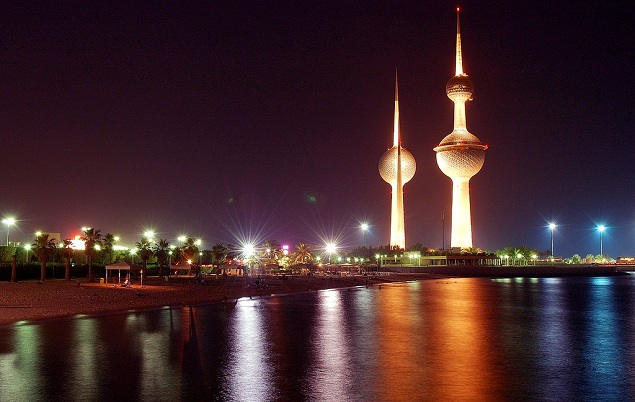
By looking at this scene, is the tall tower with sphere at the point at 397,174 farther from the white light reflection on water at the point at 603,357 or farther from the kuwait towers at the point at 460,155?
the white light reflection on water at the point at 603,357

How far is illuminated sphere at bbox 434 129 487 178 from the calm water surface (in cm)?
11588

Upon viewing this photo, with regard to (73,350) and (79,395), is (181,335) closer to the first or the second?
(73,350)

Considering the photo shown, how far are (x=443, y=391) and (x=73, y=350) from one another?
10545 millimetres

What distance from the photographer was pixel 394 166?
157500 mm

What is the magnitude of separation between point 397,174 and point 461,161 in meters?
14.3

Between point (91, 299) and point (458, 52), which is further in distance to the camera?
point (458, 52)

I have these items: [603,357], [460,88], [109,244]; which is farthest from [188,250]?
[460,88]

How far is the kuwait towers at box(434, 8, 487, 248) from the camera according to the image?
474 ft

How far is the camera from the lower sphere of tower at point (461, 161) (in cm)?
14438

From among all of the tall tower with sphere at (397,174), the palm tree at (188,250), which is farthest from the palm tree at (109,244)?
the tall tower with sphere at (397,174)

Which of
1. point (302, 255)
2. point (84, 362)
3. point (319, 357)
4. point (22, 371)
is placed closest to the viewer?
point (22, 371)

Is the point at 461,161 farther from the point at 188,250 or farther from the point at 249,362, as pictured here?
the point at 249,362

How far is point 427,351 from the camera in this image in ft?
61.6

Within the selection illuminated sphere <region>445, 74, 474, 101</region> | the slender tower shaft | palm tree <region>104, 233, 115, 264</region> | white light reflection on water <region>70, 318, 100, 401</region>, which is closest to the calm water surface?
white light reflection on water <region>70, 318, 100, 401</region>
